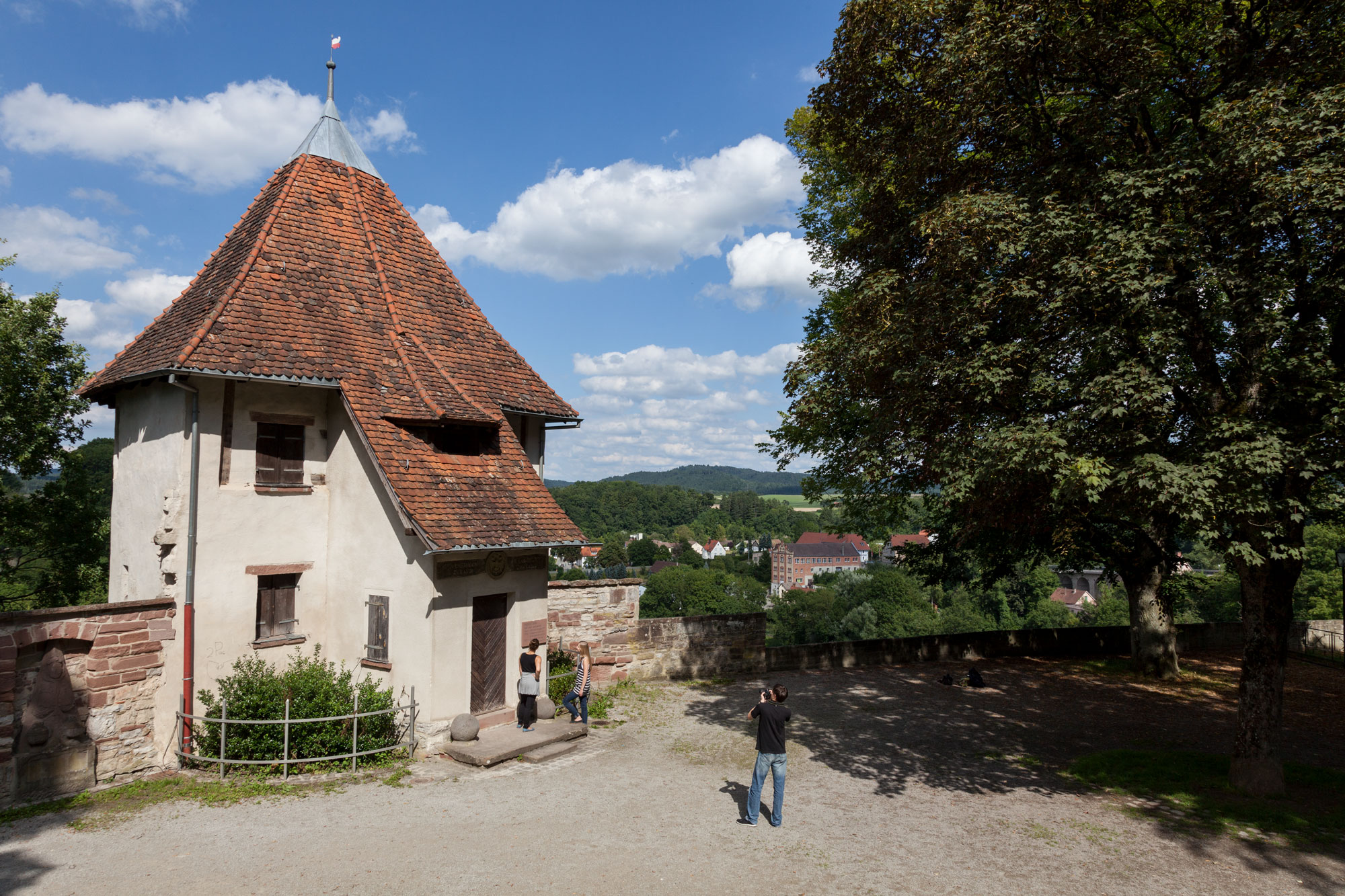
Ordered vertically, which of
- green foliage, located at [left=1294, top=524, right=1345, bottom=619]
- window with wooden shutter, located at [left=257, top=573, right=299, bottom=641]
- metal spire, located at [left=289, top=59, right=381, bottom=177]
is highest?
metal spire, located at [left=289, top=59, right=381, bottom=177]

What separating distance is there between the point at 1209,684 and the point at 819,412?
12.9 m

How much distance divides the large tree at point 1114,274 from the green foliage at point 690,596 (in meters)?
54.1

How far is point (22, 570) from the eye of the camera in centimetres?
2370

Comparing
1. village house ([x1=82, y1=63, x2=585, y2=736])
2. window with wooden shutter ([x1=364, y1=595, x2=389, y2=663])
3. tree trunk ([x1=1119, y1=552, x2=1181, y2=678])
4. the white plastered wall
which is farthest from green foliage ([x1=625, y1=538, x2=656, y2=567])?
window with wooden shutter ([x1=364, y1=595, x2=389, y2=663])

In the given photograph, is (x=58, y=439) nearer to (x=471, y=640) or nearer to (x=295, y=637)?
(x=295, y=637)

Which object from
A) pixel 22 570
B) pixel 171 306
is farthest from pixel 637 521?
pixel 171 306

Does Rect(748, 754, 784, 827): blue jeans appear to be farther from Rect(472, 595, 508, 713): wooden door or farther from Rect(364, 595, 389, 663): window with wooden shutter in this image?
Rect(364, 595, 389, 663): window with wooden shutter

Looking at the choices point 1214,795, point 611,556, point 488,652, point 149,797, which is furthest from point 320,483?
point 611,556

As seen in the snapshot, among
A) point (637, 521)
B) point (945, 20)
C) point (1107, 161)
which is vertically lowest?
point (637, 521)

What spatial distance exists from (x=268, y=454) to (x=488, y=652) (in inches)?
198

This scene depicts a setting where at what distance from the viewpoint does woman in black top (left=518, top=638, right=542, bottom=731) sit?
12.2 meters

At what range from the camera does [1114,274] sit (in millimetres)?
7988

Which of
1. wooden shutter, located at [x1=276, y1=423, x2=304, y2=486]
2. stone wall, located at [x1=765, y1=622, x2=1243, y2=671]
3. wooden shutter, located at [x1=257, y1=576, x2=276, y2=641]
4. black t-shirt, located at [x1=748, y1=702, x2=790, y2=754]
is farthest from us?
stone wall, located at [x1=765, y1=622, x2=1243, y2=671]

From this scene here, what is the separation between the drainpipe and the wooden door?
13.7ft
